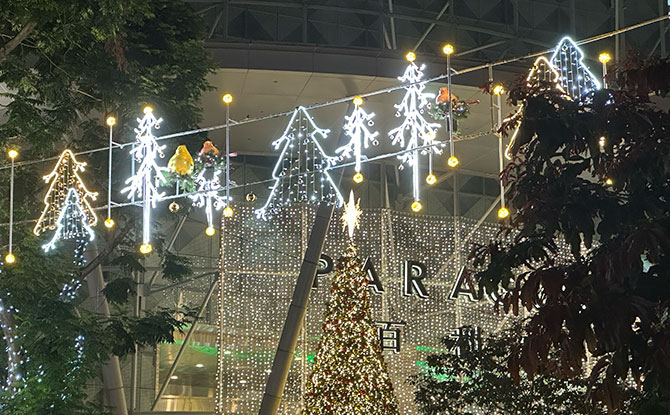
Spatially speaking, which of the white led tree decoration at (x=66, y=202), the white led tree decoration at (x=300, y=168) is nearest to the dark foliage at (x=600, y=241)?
the white led tree decoration at (x=300, y=168)

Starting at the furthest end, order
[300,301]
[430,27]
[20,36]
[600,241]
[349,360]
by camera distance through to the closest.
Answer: [430,27] < [300,301] < [349,360] < [20,36] < [600,241]

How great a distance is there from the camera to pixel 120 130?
14.1 meters

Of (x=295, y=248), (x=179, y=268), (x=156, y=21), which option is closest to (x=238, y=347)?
(x=295, y=248)

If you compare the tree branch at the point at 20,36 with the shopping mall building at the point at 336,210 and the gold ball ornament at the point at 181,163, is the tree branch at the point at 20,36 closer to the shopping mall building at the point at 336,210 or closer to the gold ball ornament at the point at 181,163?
the gold ball ornament at the point at 181,163

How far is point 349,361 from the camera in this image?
12.4m

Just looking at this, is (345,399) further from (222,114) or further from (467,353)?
(222,114)

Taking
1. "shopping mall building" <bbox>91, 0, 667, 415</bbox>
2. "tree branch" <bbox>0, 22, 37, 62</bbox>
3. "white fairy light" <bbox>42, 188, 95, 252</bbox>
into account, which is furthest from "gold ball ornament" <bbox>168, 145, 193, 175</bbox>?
"shopping mall building" <bbox>91, 0, 667, 415</bbox>

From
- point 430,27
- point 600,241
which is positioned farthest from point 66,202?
point 430,27

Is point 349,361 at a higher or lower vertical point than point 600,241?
lower

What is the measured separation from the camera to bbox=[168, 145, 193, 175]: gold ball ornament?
36.6 feet

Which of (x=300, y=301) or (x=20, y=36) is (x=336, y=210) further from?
(x=20, y=36)

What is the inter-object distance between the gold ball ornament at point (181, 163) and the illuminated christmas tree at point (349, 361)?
→ 95.2 inches

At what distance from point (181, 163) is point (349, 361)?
3.18m

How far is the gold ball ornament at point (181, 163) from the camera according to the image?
1115cm
